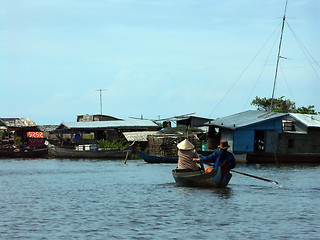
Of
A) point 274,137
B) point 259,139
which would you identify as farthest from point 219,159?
point 259,139

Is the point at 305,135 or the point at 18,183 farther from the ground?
the point at 305,135

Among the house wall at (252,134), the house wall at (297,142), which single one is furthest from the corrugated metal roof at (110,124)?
the house wall at (297,142)

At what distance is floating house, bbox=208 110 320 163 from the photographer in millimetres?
40406

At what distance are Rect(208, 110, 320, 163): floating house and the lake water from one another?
1591 cm

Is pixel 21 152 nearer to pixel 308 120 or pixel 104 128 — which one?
pixel 104 128

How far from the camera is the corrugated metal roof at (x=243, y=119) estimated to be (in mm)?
40531

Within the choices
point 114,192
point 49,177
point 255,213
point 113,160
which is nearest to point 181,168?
point 114,192

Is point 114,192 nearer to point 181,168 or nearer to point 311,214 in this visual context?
point 181,168

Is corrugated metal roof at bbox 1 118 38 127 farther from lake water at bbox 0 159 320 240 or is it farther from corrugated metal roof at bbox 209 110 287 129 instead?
lake water at bbox 0 159 320 240

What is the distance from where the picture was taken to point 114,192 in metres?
21.3

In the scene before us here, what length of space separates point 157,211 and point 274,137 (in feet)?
87.0

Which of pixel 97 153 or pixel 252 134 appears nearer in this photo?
pixel 252 134

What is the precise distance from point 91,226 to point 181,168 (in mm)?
8091

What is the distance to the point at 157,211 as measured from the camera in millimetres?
15711
